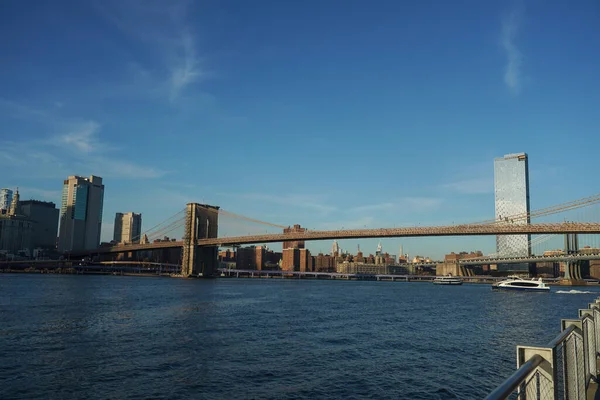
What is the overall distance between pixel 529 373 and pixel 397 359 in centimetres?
1611

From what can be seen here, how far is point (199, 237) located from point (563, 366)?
11878 cm

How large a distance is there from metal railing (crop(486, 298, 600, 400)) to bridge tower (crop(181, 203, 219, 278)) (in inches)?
4310

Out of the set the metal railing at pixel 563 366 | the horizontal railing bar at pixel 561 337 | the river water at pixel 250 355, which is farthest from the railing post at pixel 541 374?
the river water at pixel 250 355

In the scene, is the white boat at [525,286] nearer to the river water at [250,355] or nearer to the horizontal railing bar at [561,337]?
the river water at [250,355]

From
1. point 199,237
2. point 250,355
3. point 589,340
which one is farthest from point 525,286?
point 589,340

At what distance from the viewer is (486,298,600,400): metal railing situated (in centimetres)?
319

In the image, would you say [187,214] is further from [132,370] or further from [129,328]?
[132,370]

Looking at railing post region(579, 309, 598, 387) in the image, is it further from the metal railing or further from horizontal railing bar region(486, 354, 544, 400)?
horizontal railing bar region(486, 354, 544, 400)

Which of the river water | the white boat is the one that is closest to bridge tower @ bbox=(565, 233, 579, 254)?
the white boat

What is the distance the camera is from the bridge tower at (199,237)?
11369cm

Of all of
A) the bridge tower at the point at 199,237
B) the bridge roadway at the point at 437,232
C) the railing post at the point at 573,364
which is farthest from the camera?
the bridge tower at the point at 199,237

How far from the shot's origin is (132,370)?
51.5 ft

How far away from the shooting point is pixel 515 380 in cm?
299

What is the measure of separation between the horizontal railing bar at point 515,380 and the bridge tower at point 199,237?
367 ft
